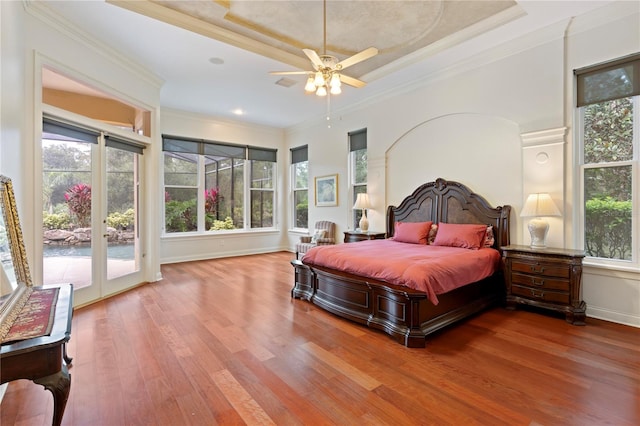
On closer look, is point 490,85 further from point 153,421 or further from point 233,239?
point 233,239

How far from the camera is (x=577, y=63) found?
346cm

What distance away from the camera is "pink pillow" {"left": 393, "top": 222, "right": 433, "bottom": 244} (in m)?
4.54

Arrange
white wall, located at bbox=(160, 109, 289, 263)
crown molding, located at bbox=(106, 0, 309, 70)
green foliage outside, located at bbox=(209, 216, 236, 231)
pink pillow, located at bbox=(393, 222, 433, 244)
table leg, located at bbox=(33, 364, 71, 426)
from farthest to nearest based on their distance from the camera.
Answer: green foliage outside, located at bbox=(209, 216, 236, 231) → white wall, located at bbox=(160, 109, 289, 263) → pink pillow, located at bbox=(393, 222, 433, 244) → crown molding, located at bbox=(106, 0, 309, 70) → table leg, located at bbox=(33, 364, 71, 426)

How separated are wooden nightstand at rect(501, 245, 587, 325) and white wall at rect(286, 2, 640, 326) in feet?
1.40

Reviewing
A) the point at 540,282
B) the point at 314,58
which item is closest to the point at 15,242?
the point at 314,58

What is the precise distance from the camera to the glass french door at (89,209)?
3488mm

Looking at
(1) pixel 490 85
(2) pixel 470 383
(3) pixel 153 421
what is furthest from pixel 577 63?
(3) pixel 153 421

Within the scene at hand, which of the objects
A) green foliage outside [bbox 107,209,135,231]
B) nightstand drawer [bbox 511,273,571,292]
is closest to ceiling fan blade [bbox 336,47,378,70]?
nightstand drawer [bbox 511,273,571,292]

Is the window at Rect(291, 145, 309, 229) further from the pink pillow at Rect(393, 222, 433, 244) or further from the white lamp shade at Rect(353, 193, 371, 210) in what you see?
the pink pillow at Rect(393, 222, 433, 244)

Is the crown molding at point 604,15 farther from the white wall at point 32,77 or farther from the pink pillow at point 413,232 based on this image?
the white wall at point 32,77

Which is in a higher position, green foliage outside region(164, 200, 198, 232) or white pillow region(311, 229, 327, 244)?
green foliage outside region(164, 200, 198, 232)

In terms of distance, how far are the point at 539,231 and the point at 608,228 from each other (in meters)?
0.65

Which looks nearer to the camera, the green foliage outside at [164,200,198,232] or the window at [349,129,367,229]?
the window at [349,129,367,229]

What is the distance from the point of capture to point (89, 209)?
3924 mm
